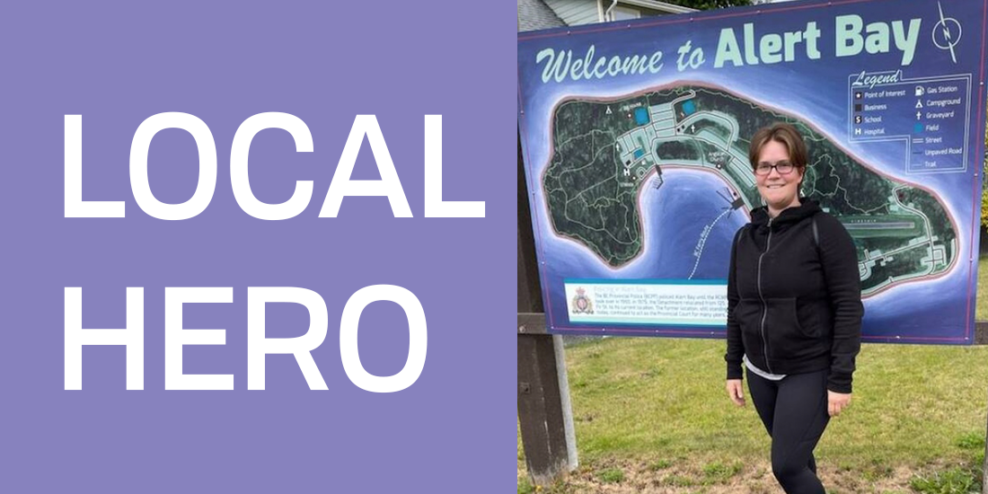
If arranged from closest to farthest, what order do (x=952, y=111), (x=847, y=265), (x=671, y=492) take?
1. (x=847, y=265)
2. (x=952, y=111)
3. (x=671, y=492)

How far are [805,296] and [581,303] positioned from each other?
1.40 metres

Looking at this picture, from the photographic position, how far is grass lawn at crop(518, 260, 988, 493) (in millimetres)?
4652

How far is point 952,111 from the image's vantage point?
140 inches

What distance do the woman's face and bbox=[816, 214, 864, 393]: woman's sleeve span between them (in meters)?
0.15

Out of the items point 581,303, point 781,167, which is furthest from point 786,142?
point 581,303

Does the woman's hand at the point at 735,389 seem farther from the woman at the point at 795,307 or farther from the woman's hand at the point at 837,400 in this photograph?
the woman's hand at the point at 837,400

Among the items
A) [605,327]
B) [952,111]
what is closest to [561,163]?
[605,327]

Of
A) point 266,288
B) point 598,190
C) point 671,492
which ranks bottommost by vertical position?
point 671,492

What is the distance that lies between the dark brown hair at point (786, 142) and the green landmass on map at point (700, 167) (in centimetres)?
57

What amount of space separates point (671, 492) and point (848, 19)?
2342mm

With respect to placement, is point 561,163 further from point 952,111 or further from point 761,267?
point 952,111

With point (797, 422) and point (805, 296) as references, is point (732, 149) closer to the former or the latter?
point (805, 296)

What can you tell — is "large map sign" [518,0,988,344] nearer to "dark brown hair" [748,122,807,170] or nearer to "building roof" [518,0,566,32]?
"dark brown hair" [748,122,807,170]

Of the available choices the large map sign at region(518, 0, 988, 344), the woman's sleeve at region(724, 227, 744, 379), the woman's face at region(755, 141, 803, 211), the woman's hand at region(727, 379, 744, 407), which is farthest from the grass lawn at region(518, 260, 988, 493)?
the woman's face at region(755, 141, 803, 211)
